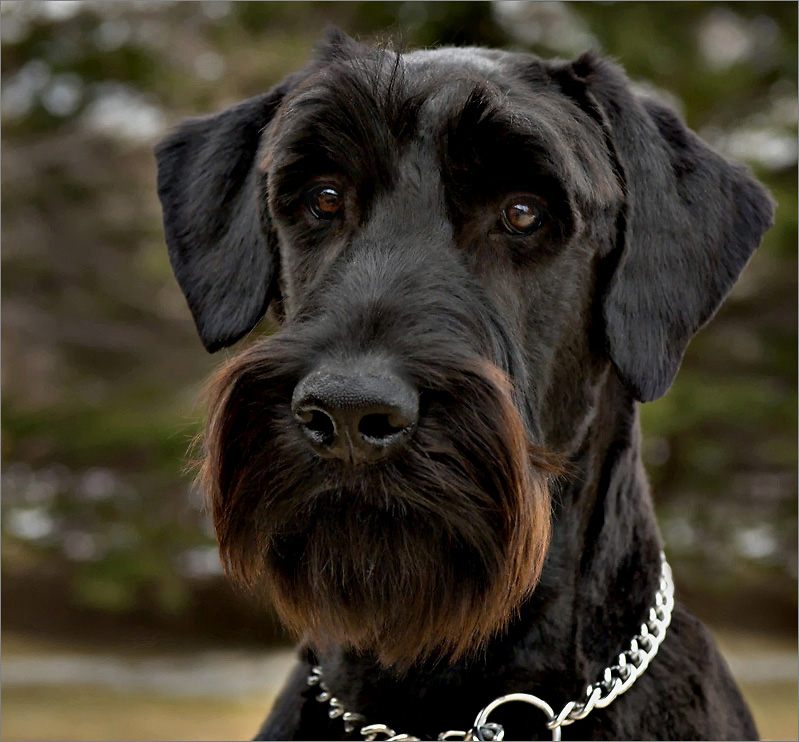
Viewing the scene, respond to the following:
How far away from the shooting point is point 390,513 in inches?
73.1

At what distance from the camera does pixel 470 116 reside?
84.1 inches

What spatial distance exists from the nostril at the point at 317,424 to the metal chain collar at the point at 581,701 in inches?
31.4

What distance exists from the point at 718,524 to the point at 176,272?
23.1ft

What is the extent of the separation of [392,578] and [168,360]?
6833 mm

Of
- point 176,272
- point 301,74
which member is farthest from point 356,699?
point 301,74

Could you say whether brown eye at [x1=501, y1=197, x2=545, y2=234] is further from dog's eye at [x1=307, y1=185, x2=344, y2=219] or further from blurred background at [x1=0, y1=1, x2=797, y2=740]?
blurred background at [x1=0, y1=1, x2=797, y2=740]

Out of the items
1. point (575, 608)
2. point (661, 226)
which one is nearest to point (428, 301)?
point (661, 226)

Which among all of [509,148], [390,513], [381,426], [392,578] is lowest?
[392,578]

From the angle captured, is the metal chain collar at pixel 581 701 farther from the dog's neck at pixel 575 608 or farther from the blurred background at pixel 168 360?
the blurred background at pixel 168 360

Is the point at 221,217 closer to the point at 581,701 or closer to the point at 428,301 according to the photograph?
the point at 428,301

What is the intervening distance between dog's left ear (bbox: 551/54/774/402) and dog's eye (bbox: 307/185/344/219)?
2.24 ft

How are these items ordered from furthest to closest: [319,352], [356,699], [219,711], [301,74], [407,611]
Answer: [219,711] < [301,74] < [356,699] < [407,611] < [319,352]

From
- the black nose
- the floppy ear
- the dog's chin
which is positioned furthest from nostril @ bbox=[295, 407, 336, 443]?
the floppy ear

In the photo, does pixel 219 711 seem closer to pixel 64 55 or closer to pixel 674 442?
pixel 674 442
